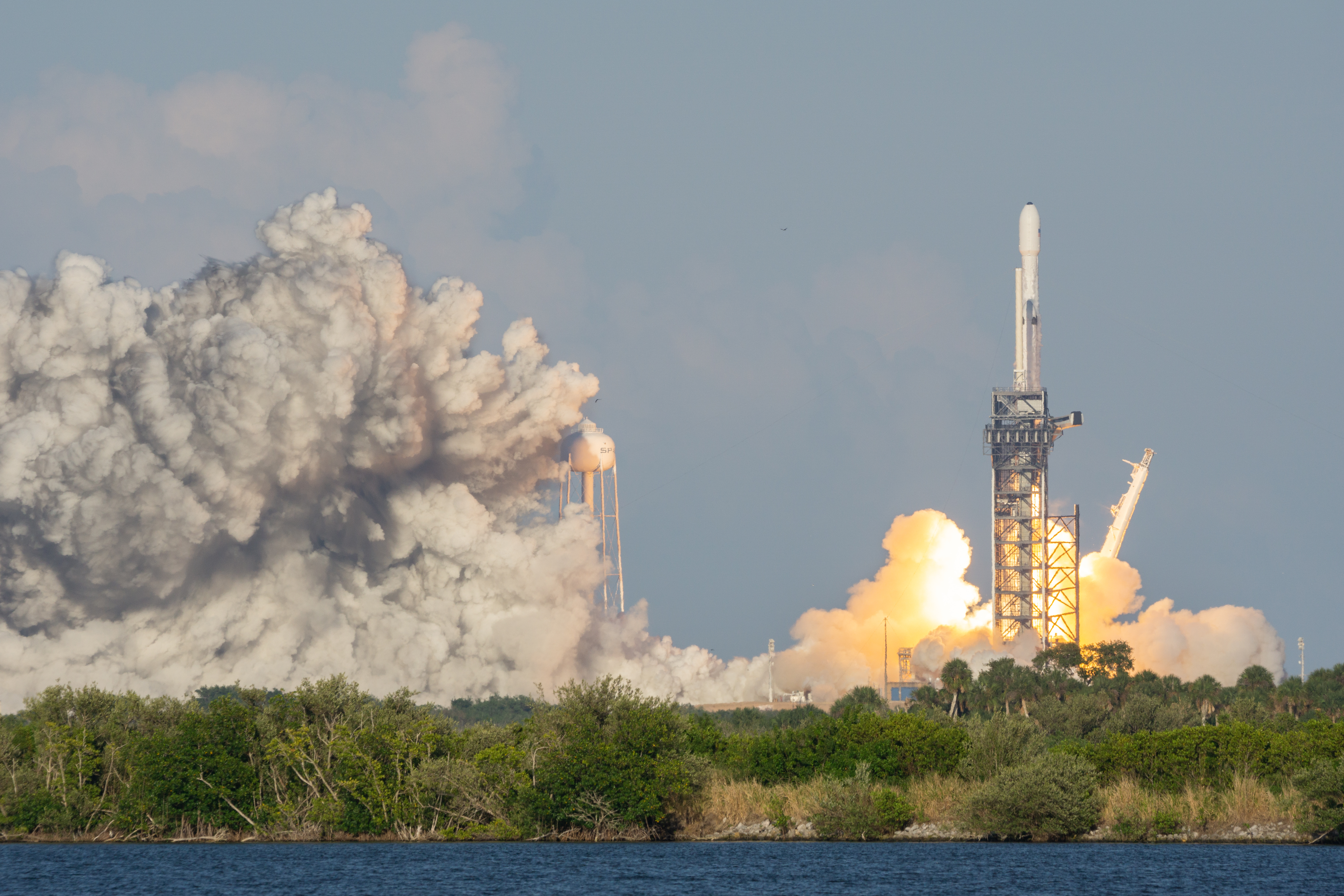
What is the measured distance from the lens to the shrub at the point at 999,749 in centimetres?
7581

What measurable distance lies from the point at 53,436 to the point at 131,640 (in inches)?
546

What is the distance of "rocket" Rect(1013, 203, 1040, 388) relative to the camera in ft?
491

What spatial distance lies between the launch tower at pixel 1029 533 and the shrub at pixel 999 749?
64456 millimetres

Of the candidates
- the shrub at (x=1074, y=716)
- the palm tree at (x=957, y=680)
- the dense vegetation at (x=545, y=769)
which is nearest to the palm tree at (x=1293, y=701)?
the shrub at (x=1074, y=716)

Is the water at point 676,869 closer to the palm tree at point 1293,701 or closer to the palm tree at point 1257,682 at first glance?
the palm tree at point 1293,701

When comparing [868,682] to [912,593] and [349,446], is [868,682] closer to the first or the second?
[912,593]

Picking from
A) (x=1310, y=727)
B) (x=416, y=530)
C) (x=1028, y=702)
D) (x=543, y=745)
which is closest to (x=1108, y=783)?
(x=1310, y=727)

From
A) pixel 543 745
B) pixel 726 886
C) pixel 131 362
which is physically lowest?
A: pixel 726 886

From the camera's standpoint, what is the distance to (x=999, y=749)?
7581cm

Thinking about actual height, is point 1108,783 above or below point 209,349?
below

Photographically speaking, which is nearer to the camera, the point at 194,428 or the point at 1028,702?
the point at 1028,702

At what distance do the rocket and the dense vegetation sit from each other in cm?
7149

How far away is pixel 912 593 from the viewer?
477 feet

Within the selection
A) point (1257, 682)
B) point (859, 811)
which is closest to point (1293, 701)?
point (1257, 682)
